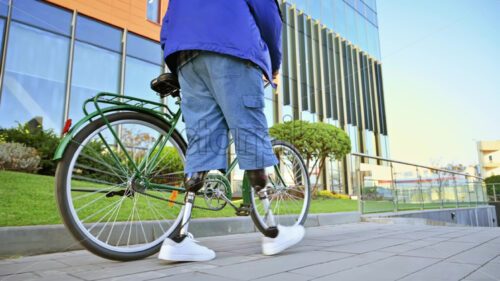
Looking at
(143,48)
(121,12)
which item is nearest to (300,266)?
(143,48)

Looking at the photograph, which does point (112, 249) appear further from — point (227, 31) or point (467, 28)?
point (467, 28)

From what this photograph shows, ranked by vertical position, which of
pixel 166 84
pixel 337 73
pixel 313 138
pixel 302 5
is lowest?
pixel 166 84

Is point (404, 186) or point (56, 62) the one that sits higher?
point (56, 62)

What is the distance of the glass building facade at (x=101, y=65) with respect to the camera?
720 centimetres

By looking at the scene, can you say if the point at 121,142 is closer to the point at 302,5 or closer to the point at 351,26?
the point at 302,5

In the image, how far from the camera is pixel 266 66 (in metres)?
1.74

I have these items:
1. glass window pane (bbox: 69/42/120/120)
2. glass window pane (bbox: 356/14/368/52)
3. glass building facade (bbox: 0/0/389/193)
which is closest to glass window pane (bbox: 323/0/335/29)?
glass building facade (bbox: 0/0/389/193)

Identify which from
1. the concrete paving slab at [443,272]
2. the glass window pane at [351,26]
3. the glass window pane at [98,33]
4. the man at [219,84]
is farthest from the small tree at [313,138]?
the glass window pane at [351,26]

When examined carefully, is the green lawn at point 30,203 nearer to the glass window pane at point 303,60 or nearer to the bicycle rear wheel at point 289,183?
the bicycle rear wheel at point 289,183

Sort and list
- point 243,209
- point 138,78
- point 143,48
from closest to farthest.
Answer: point 243,209 < point 138,78 < point 143,48

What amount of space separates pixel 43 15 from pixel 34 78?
161 centimetres

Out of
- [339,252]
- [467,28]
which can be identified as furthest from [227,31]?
[467,28]

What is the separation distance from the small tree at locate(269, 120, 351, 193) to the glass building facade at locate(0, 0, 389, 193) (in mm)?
1162

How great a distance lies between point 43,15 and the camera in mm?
7746
